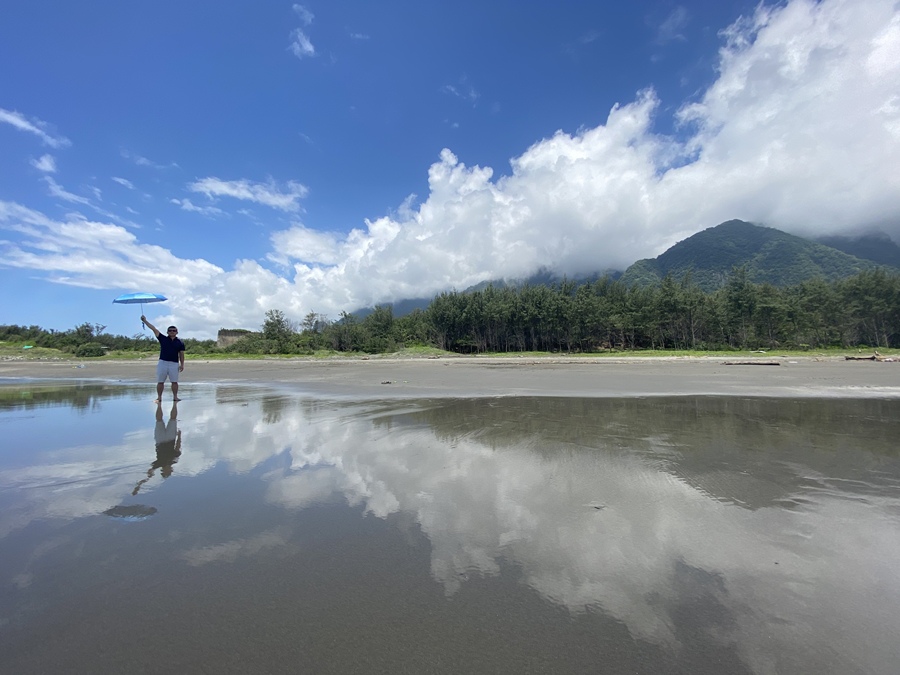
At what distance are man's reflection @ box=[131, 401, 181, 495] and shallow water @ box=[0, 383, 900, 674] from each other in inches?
2.7

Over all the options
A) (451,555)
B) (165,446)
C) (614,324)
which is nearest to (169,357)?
(165,446)

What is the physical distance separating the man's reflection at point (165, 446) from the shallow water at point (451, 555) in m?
0.07

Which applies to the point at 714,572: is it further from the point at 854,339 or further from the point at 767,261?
the point at 767,261

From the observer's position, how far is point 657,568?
3230mm

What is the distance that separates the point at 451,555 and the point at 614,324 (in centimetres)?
7326

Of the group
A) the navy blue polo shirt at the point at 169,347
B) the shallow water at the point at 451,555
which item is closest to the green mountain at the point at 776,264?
the navy blue polo shirt at the point at 169,347

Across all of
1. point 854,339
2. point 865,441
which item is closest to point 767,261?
point 854,339

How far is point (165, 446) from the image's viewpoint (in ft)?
23.1

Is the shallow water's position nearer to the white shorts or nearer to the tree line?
the white shorts

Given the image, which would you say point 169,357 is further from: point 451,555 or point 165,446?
point 451,555

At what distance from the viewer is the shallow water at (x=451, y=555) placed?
7.63 ft

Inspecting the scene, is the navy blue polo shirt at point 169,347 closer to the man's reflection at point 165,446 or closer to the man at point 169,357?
the man at point 169,357

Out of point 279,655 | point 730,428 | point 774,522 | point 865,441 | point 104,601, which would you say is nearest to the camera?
point 279,655

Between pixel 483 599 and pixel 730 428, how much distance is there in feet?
26.0
